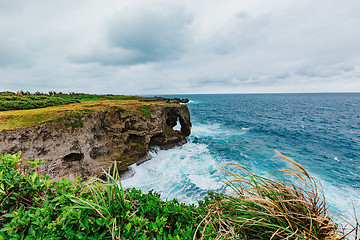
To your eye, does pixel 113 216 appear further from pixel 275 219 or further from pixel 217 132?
pixel 217 132

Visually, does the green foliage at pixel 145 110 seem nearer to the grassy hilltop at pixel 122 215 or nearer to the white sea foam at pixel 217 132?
the white sea foam at pixel 217 132

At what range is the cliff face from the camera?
378 inches

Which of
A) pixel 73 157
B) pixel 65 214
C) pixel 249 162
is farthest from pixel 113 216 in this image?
pixel 249 162

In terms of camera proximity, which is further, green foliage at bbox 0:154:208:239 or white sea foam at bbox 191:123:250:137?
white sea foam at bbox 191:123:250:137

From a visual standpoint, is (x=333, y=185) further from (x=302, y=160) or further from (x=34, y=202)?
(x=34, y=202)

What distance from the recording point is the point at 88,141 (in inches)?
480

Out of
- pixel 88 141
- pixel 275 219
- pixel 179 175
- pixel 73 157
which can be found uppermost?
pixel 275 219

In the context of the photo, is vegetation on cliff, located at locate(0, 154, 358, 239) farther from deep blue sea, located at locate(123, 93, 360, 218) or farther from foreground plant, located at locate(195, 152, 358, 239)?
deep blue sea, located at locate(123, 93, 360, 218)

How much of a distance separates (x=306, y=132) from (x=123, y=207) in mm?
37236

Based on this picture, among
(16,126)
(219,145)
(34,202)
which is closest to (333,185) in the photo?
(219,145)

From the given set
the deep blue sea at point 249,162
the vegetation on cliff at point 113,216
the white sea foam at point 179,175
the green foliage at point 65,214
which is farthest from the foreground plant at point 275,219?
the white sea foam at point 179,175

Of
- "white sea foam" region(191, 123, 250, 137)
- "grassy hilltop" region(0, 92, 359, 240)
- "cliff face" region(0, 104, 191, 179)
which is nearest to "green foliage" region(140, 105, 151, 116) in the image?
"cliff face" region(0, 104, 191, 179)

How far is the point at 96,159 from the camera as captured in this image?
12711 mm

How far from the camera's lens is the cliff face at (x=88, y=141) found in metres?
9.61
